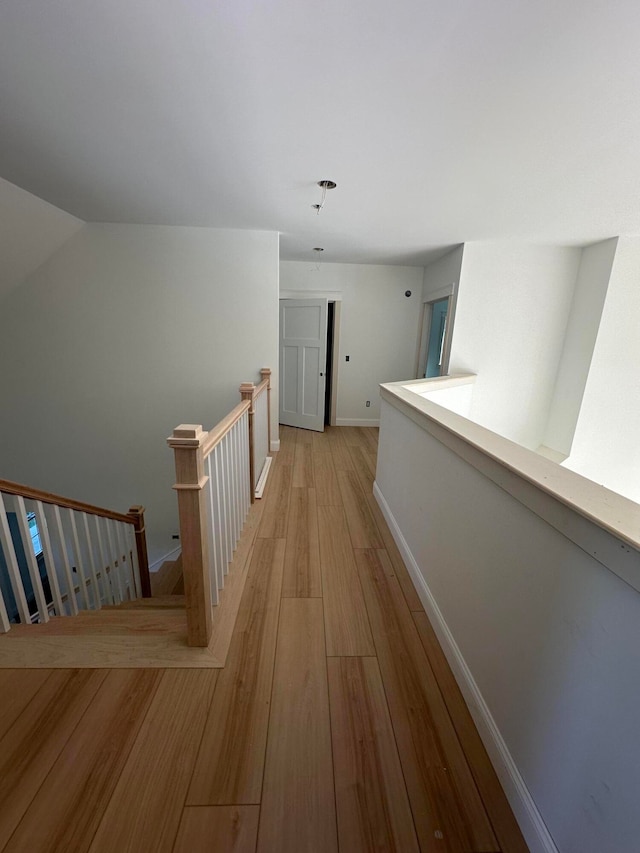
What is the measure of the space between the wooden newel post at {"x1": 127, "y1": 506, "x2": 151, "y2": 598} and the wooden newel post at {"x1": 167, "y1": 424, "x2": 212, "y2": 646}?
1.72m

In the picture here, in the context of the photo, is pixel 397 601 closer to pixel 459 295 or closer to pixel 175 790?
pixel 175 790

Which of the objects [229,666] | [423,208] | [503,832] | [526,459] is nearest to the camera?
[503,832]

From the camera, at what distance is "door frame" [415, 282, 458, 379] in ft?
12.5

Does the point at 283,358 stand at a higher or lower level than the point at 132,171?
lower

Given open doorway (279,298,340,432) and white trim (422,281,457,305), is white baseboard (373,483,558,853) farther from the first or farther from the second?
white trim (422,281,457,305)

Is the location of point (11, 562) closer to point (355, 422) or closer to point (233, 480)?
point (233, 480)

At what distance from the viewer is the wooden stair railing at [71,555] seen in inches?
56.8

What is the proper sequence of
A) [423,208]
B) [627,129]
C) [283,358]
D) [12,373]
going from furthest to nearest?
[283,358]
[12,373]
[423,208]
[627,129]

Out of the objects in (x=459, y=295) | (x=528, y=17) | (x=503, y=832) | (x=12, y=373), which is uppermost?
(x=528, y=17)

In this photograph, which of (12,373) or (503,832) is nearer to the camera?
(503,832)

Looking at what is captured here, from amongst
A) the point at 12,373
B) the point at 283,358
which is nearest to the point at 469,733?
the point at 283,358

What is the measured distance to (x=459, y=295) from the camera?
12.2 ft

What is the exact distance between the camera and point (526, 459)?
1016 mm

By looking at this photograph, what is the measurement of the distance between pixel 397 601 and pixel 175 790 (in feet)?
3.61
